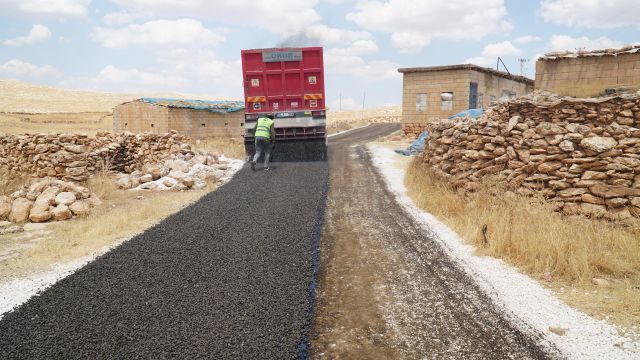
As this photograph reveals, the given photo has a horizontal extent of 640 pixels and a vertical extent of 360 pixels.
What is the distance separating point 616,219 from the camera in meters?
5.48

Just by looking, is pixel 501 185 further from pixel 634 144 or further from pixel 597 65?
pixel 597 65

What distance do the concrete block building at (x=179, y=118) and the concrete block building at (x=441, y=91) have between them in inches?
380

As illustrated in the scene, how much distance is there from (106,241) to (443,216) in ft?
18.6

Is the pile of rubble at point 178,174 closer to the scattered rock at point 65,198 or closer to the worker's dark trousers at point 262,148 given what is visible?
the worker's dark trousers at point 262,148

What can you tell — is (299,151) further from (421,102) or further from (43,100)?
(43,100)

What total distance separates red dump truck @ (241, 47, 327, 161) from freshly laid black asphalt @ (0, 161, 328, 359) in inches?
267

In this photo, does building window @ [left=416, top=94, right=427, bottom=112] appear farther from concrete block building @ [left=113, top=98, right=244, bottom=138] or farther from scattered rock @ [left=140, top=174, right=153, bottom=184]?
scattered rock @ [left=140, top=174, right=153, bottom=184]

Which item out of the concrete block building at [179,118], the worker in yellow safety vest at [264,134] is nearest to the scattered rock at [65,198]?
the worker in yellow safety vest at [264,134]

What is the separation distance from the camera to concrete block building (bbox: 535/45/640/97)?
12359 mm

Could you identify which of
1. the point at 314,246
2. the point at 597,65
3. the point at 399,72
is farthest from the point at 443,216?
the point at 399,72

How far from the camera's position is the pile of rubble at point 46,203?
728 centimetres

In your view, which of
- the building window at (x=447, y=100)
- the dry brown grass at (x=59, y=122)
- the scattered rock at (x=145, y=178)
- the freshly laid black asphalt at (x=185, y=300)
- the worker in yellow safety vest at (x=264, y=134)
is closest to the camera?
the freshly laid black asphalt at (x=185, y=300)

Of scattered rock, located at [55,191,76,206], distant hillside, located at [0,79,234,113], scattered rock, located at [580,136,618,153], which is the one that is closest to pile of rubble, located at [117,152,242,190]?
scattered rock, located at [55,191,76,206]

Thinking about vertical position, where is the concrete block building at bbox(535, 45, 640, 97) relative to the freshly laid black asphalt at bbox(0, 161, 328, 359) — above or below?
above
